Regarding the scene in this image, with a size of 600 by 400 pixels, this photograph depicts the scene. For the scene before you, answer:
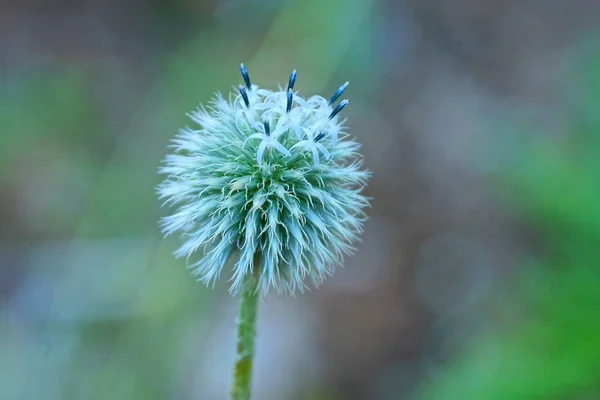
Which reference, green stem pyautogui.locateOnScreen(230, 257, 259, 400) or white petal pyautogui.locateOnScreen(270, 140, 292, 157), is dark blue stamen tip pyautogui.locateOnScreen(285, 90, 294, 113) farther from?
green stem pyautogui.locateOnScreen(230, 257, 259, 400)

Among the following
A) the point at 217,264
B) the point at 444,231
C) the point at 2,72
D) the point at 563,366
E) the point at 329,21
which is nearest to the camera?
the point at 217,264

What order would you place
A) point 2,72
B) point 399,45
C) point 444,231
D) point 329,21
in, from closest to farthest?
point 444,231
point 329,21
point 2,72
point 399,45

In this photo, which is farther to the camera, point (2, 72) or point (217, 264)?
point (2, 72)

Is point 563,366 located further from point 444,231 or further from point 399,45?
point 399,45

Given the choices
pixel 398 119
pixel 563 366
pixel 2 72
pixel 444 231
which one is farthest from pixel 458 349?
pixel 2 72

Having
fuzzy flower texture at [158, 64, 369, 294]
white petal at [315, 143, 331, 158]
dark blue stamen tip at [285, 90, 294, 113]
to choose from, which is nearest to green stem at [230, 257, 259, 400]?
fuzzy flower texture at [158, 64, 369, 294]

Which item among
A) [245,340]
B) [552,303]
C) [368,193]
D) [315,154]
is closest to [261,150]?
[315,154]
